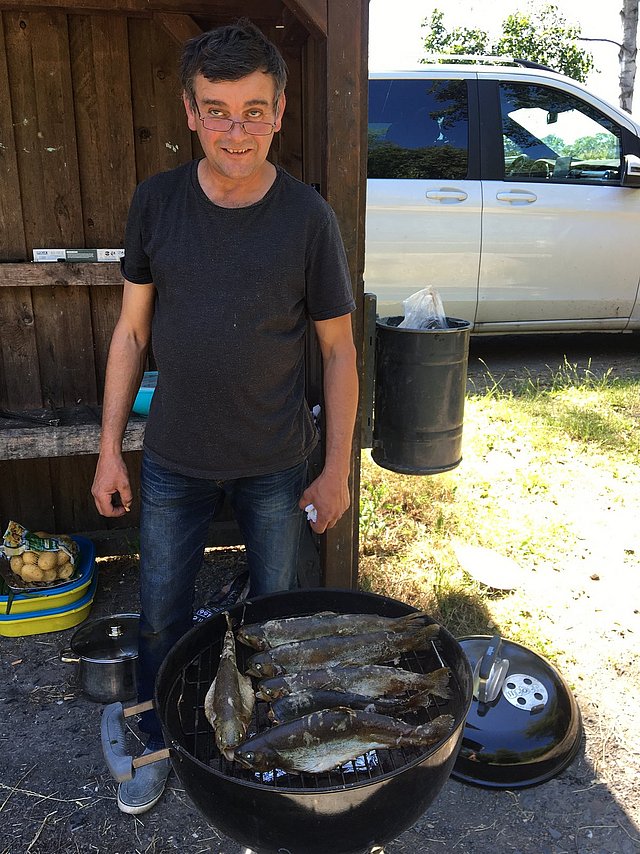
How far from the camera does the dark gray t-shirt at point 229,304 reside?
2162 millimetres

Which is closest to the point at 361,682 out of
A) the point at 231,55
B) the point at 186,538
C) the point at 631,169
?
the point at 186,538

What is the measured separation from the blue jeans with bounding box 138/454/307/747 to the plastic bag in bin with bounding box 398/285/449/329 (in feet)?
3.45

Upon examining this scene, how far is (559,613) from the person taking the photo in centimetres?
362

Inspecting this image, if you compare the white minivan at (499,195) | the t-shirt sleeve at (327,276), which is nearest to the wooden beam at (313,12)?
the t-shirt sleeve at (327,276)

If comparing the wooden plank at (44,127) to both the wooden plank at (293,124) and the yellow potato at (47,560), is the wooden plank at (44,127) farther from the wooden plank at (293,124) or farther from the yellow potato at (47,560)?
the yellow potato at (47,560)

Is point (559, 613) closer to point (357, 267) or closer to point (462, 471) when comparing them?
point (462, 471)

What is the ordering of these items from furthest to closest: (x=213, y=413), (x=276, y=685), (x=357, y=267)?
(x=357, y=267) < (x=213, y=413) < (x=276, y=685)

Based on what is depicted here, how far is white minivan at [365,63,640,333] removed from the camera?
6223 mm

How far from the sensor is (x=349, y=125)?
2.60m

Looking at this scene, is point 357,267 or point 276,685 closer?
point 276,685

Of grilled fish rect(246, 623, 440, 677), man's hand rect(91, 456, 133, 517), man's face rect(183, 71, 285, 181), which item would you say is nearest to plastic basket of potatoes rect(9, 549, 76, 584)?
man's hand rect(91, 456, 133, 517)

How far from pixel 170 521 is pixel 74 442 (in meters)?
1.12

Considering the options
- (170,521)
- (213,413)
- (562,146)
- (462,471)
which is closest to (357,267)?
(213,413)

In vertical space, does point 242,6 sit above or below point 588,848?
above
